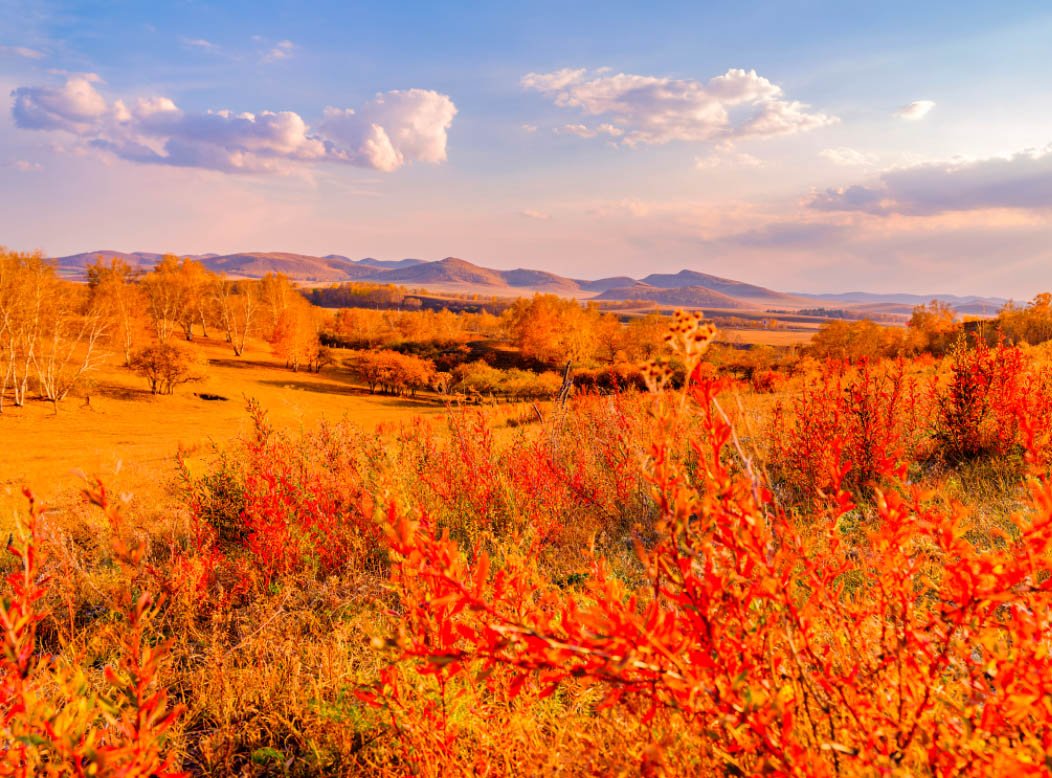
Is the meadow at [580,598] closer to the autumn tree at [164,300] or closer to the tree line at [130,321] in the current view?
the tree line at [130,321]

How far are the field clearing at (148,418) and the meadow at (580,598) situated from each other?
809 centimetres

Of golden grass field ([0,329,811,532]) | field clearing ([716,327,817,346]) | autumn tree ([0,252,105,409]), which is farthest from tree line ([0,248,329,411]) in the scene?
field clearing ([716,327,817,346])

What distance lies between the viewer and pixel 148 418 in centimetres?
3634

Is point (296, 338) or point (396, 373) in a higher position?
point (296, 338)

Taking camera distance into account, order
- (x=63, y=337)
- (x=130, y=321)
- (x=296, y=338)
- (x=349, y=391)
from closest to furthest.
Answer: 1. (x=63, y=337)
2. (x=349, y=391)
3. (x=130, y=321)
4. (x=296, y=338)

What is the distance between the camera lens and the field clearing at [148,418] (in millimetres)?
19328

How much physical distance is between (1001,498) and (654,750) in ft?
19.8

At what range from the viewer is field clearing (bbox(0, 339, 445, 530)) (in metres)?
19.3

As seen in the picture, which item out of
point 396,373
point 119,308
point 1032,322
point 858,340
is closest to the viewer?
point 1032,322

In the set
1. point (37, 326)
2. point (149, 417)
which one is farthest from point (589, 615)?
point (37, 326)

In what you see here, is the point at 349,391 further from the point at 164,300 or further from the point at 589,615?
the point at 589,615

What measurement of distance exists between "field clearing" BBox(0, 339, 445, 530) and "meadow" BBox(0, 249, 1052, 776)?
8.09 metres

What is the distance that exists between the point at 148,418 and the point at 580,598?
136 feet

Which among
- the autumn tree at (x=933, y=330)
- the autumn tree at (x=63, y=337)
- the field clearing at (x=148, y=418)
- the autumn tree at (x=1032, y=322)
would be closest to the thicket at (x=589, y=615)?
the field clearing at (x=148, y=418)
